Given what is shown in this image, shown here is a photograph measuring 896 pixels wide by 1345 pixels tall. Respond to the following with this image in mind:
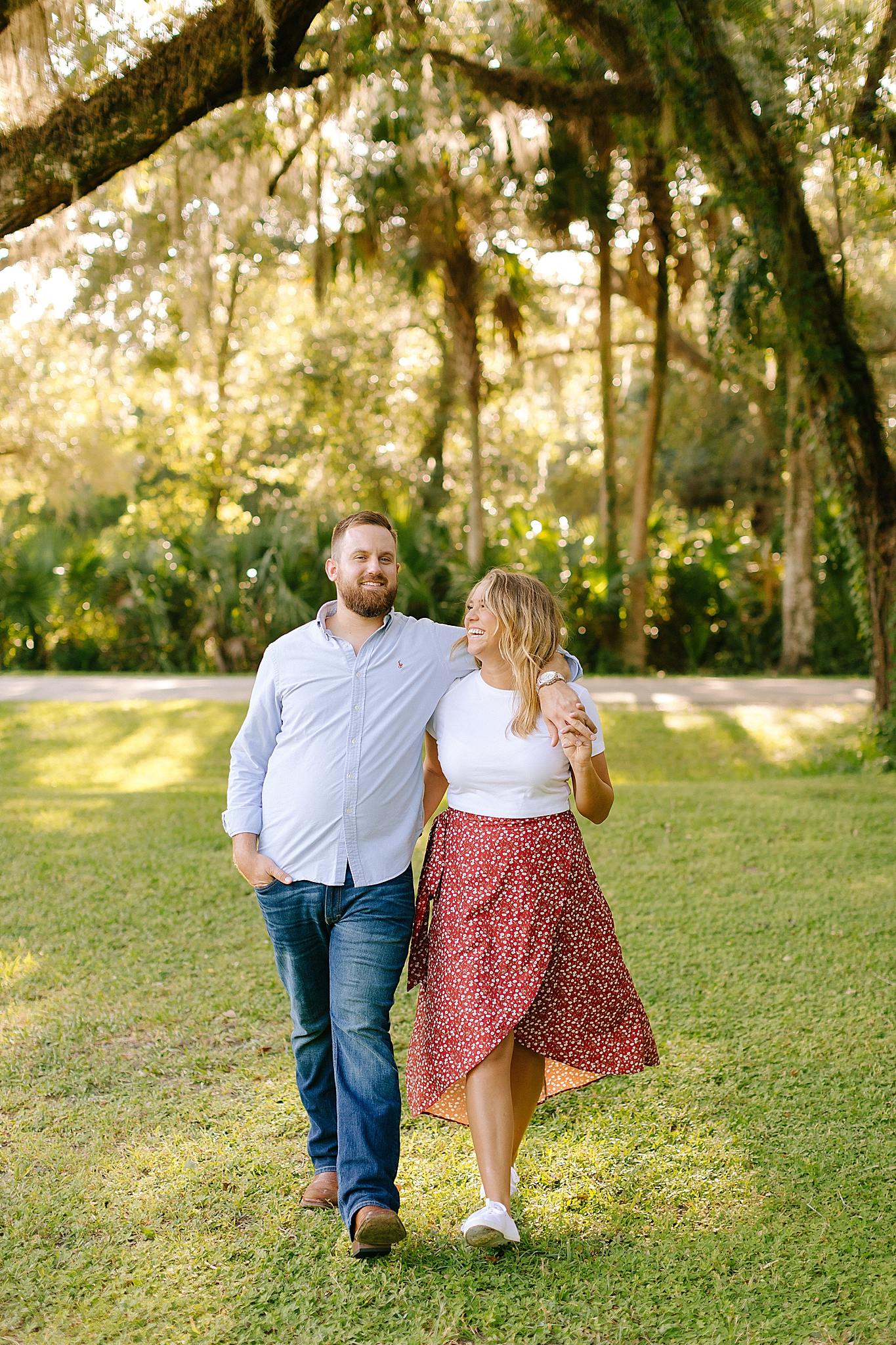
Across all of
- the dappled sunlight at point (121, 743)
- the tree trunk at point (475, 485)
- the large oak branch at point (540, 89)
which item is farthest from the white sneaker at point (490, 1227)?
the tree trunk at point (475, 485)

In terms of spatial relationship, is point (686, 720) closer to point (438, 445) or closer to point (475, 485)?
point (475, 485)

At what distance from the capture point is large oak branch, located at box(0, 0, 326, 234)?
4227 millimetres

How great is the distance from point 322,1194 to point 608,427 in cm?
1352

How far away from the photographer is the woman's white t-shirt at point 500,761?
2.94 meters

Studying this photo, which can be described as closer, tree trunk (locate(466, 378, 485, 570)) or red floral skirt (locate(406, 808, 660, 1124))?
red floral skirt (locate(406, 808, 660, 1124))

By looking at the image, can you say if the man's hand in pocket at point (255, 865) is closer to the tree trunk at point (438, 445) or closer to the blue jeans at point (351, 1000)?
the blue jeans at point (351, 1000)

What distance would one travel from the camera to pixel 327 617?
3170 mm

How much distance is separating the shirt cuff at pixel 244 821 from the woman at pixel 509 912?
488 mm

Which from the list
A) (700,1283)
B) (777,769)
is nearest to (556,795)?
(700,1283)

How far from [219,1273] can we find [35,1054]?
1.62 metres

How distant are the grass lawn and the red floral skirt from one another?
462 millimetres

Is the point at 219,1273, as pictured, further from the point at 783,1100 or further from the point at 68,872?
the point at 68,872

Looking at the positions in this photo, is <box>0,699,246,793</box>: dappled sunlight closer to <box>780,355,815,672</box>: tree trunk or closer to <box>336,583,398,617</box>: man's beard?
<box>336,583,398,617</box>: man's beard

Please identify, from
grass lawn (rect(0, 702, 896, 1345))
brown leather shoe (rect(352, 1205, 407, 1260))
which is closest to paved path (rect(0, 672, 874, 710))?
grass lawn (rect(0, 702, 896, 1345))
